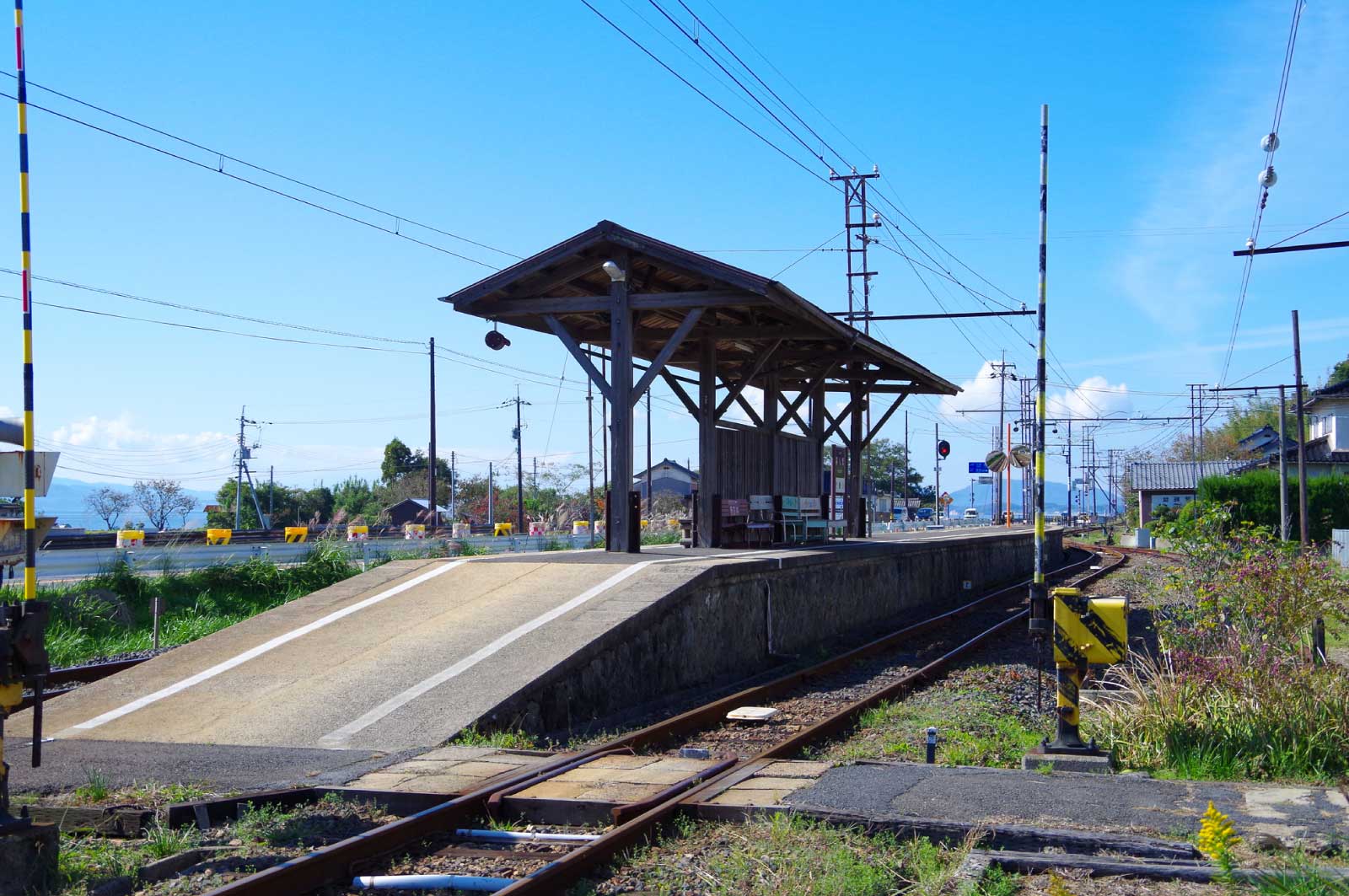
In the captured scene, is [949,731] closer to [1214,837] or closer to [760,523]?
[1214,837]

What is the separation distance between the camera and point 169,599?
19.2m

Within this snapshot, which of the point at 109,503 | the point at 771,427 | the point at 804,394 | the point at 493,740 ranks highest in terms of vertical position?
the point at 804,394

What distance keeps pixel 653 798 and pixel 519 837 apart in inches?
31.0

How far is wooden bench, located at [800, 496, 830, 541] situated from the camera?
2283cm

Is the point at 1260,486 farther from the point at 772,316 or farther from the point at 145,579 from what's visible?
the point at 145,579

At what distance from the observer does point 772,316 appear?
65.0 ft

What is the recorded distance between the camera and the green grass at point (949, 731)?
8477mm

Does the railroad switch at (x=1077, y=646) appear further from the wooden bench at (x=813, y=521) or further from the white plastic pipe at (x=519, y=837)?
the wooden bench at (x=813, y=521)

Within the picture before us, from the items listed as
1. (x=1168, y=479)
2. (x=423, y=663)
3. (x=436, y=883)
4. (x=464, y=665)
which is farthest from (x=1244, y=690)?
(x=1168, y=479)

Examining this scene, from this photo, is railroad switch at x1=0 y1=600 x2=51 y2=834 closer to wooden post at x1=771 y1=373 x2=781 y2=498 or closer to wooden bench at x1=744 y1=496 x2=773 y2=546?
wooden bench at x1=744 y1=496 x2=773 y2=546

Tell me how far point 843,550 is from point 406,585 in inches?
329

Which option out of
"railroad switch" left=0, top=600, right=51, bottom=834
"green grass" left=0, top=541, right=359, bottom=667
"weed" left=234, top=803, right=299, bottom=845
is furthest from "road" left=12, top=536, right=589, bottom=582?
"railroad switch" left=0, top=600, right=51, bottom=834

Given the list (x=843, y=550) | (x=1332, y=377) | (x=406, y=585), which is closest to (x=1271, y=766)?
(x=406, y=585)

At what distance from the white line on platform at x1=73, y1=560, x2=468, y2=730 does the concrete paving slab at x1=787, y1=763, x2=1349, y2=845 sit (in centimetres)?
570
